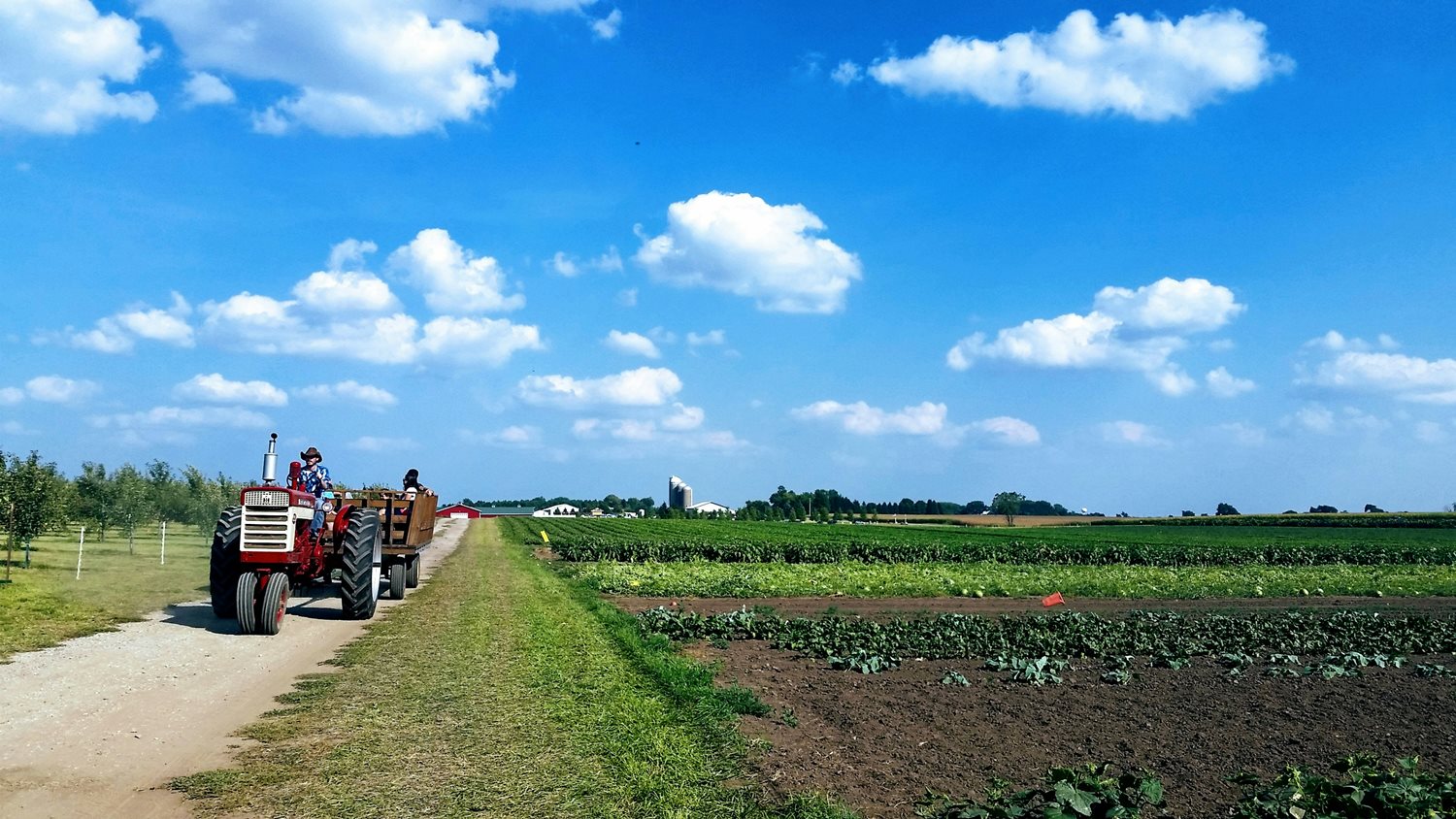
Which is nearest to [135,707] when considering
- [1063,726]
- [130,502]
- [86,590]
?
[1063,726]

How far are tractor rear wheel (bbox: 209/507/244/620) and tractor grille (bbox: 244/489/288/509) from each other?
67 centimetres

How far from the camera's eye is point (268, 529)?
14500mm

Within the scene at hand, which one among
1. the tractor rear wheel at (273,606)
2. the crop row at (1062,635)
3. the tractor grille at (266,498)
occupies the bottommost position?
the crop row at (1062,635)

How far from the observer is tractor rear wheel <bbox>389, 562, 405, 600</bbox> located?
19.5m

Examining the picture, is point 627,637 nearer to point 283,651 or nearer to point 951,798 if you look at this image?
point 283,651

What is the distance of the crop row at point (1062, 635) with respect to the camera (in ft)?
44.4

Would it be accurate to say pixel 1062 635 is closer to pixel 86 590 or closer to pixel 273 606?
pixel 273 606

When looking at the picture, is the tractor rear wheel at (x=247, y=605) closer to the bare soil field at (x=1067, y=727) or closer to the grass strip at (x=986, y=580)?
the bare soil field at (x=1067, y=727)

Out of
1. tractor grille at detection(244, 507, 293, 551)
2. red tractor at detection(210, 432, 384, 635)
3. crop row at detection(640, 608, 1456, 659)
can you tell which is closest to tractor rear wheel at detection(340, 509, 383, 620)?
red tractor at detection(210, 432, 384, 635)

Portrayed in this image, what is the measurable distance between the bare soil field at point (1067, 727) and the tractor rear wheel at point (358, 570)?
746 cm

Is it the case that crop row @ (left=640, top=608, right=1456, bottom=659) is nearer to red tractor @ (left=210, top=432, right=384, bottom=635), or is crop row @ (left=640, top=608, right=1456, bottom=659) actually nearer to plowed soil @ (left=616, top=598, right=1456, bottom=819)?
plowed soil @ (left=616, top=598, right=1456, bottom=819)

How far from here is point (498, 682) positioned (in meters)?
10.7

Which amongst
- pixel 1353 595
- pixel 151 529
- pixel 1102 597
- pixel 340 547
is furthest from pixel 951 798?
pixel 151 529

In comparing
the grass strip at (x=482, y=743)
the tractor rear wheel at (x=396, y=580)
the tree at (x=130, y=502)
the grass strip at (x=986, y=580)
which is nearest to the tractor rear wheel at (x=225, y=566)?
the grass strip at (x=482, y=743)
